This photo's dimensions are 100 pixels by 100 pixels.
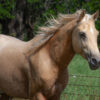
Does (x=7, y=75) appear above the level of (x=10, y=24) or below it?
above

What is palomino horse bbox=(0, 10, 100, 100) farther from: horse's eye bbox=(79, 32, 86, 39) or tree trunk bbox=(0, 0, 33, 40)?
tree trunk bbox=(0, 0, 33, 40)

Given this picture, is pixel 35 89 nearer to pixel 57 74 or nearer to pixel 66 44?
pixel 57 74

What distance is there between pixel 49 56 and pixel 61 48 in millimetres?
204

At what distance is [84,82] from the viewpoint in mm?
6762

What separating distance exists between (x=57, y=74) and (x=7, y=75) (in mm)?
786

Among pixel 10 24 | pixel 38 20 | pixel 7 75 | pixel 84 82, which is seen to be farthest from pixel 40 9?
pixel 7 75

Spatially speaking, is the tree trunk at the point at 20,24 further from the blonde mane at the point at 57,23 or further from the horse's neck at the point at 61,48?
the horse's neck at the point at 61,48

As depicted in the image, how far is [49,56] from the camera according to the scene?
184 inches

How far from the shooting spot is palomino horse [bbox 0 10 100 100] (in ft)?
14.2

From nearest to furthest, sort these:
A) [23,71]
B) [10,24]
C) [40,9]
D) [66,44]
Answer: [66,44] → [23,71] → [10,24] → [40,9]

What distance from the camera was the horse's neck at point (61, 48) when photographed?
4.52 m

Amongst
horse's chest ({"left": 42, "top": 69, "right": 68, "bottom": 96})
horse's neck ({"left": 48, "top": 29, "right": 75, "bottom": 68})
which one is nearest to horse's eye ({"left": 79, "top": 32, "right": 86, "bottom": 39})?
horse's neck ({"left": 48, "top": 29, "right": 75, "bottom": 68})

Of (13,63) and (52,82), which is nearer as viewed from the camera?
(52,82)

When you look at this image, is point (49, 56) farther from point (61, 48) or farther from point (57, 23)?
point (57, 23)
